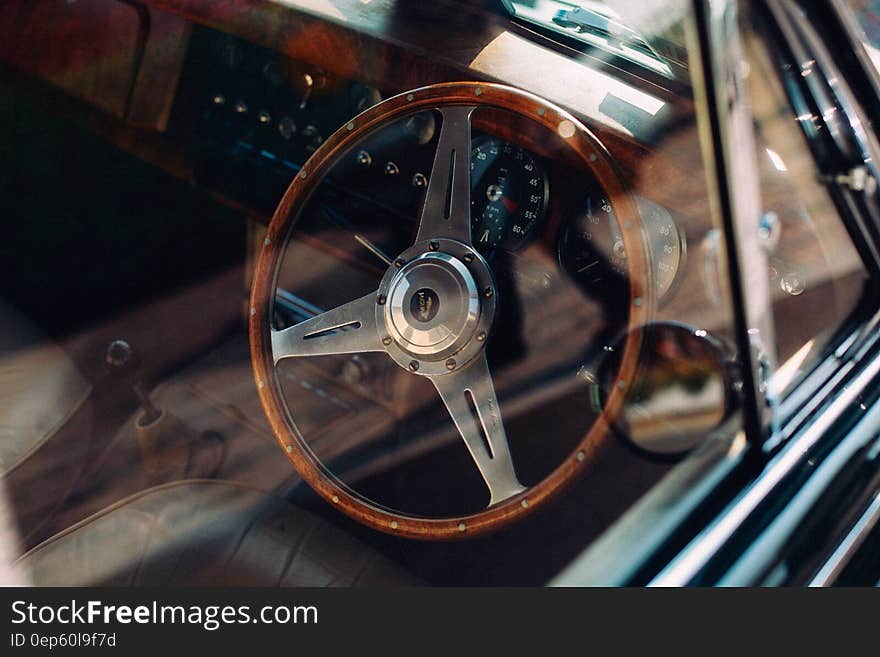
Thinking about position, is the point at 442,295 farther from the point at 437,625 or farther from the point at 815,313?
the point at 815,313

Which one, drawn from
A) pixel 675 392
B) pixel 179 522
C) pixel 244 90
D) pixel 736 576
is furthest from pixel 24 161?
pixel 736 576

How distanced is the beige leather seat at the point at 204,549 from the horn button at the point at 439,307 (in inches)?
17.3

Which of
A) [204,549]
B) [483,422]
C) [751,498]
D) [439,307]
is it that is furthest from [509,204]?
[204,549]

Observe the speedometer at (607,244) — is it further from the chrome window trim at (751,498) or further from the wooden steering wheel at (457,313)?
the chrome window trim at (751,498)

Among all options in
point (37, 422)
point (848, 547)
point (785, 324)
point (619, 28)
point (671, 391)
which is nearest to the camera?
point (848, 547)

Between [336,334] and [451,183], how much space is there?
292 mm

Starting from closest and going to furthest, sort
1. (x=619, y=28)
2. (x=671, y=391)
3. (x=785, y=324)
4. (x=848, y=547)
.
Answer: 1. (x=848, y=547)
2. (x=671, y=391)
3. (x=785, y=324)
4. (x=619, y=28)

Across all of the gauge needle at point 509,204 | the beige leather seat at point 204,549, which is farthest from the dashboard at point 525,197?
the beige leather seat at point 204,549

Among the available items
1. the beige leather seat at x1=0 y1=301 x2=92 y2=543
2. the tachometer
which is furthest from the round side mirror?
the beige leather seat at x1=0 y1=301 x2=92 y2=543

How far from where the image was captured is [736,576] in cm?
92

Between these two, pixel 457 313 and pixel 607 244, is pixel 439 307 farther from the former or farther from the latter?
pixel 607 244

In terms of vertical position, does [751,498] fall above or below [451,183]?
below

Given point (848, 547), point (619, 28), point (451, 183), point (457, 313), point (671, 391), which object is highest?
point (619, 28)

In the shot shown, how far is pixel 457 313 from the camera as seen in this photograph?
4.13 ft
